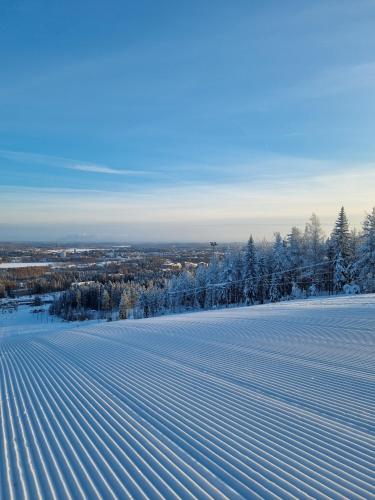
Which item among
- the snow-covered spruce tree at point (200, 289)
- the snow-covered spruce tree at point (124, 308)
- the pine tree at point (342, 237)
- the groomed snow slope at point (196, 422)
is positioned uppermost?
the pine tree at point (342, 237)

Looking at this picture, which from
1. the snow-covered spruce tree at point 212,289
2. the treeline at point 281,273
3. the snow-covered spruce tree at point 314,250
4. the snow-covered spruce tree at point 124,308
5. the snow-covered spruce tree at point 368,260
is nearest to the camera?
the snow-covered spruce tree at point 368,260

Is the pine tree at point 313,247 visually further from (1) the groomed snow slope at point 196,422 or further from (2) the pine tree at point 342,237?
(1) the groomed snow slope at point 196,422

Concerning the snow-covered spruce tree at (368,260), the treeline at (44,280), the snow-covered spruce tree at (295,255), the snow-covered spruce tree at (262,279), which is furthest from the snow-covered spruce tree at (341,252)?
the treeline at (44,280)

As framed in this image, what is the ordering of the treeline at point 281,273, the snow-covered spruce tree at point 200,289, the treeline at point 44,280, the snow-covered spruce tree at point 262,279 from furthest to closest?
1. the treeline at point 44,280
2. the snow-covered spruce tree at point 200,289
3. the snow-covered spruce tree at point 262,279
4. the treeline at point 281,273

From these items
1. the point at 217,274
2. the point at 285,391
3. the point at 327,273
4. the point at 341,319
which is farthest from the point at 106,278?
the point at 285,391

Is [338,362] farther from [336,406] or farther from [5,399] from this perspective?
[5,399]

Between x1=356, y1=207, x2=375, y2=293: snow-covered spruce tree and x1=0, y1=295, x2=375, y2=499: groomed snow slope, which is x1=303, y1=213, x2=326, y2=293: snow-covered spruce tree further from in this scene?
x1=0, y1=295, x2=375, y2=499: groomed snow slope

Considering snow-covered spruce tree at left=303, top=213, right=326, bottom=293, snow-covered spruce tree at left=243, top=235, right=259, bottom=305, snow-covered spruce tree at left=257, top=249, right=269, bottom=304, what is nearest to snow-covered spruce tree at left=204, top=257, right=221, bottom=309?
snow-covered spruce tree at left=257, top=249, right=269, bottom=304
